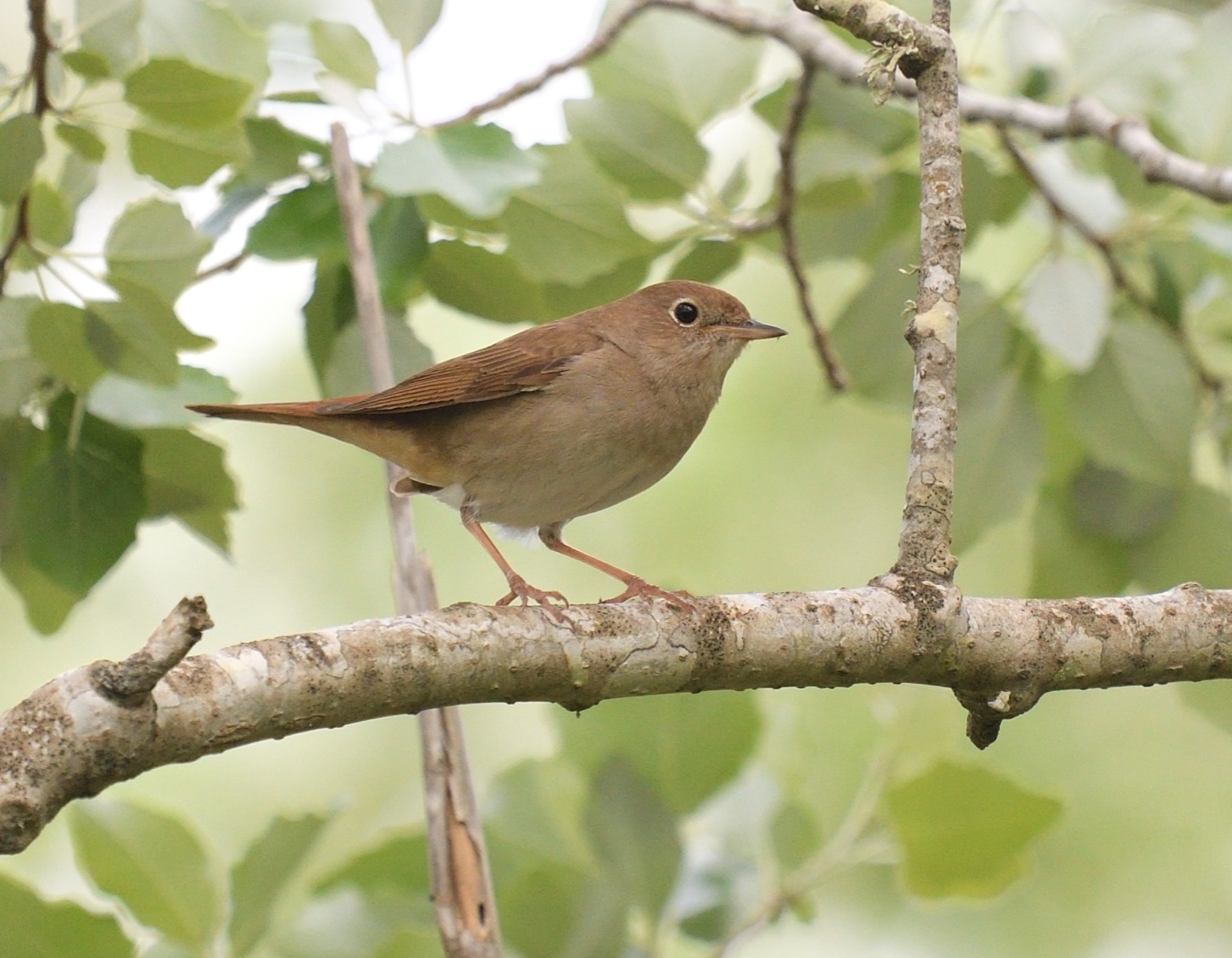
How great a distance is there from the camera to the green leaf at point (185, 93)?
3502 millimetres

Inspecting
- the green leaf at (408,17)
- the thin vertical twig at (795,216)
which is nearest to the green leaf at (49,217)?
the green leaf at (408,17)

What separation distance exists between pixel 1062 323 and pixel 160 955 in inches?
131

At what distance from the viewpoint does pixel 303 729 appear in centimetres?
249

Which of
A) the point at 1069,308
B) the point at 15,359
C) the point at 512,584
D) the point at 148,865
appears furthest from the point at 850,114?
the point at 148,865

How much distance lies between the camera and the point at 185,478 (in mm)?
4043

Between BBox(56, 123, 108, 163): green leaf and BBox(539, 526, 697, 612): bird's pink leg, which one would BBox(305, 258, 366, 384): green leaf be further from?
BBox(539, 526, 697, 612): bird's pink leg

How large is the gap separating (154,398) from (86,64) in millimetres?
911

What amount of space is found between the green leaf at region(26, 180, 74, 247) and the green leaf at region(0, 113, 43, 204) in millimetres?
373

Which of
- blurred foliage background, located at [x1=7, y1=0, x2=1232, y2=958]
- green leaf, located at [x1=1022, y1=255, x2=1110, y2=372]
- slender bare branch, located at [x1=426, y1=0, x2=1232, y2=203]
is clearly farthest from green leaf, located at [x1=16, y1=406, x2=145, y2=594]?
green leaf, located at [x1=1022, y1=255, x2=1110, y2=372]

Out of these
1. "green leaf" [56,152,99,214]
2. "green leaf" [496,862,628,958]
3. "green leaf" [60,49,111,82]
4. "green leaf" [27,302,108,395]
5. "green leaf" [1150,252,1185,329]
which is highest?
"green leaf" [60,49,111,82]

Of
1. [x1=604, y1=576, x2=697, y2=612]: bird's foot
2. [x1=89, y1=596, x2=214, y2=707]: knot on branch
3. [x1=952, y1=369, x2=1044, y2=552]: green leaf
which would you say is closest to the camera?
[x1=89, y1=596, x2=214, y2=707]: knot on branch

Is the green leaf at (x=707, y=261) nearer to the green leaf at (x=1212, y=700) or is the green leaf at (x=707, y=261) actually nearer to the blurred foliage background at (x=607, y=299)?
the blurred foliage background at (x=607, y=299)

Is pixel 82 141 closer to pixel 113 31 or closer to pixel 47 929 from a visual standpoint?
pixel 113 31

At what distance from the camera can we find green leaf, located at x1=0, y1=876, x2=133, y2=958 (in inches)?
130
